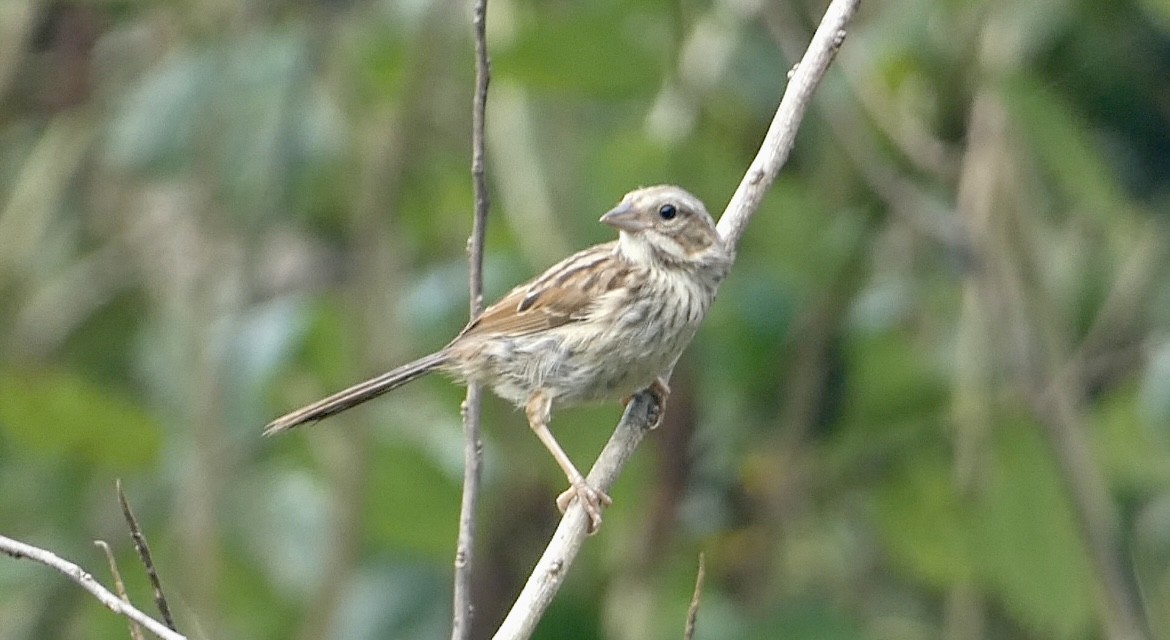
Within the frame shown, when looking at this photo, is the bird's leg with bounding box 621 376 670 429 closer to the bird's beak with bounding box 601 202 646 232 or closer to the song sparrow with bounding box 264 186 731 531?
the song sparrow with bounding box 264 186 731 531

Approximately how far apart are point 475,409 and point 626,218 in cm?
119

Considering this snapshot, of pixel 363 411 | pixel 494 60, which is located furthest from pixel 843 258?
pixel 363 411

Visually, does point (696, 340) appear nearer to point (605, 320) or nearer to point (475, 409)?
point (605, 320)

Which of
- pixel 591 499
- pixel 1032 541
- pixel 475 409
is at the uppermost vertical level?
pixel 475 409

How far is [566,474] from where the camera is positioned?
13.7 ft

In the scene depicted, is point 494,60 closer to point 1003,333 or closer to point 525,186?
point 525,186

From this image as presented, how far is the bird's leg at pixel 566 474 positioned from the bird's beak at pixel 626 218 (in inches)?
17.4

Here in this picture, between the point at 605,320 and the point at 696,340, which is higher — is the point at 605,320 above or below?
above

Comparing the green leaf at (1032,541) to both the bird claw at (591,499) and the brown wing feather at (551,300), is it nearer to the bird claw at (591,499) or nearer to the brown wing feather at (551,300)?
the brown wing feather at (551,300)

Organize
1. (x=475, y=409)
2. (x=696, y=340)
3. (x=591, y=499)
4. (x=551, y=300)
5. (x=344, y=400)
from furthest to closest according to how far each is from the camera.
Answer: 1. (x=696, y=340)
2. (x=551, y=300)
3. (x=344, y=400)
4. (x=591, y=499)
5. (x=475, y=409)

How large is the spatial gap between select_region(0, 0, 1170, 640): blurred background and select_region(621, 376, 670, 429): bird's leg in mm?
516

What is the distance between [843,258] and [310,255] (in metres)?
2.16

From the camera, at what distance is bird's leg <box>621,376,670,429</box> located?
415cm

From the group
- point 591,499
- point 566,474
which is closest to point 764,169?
point 591,499
